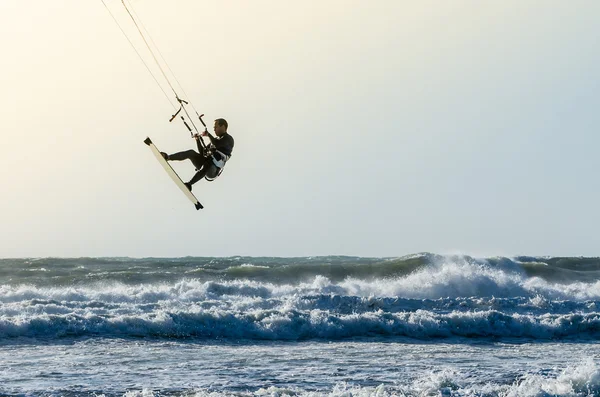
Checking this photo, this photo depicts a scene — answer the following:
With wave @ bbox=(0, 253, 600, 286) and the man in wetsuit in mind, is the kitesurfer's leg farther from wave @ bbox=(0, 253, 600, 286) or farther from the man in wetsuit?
wave @ bbox=(0, 253, 600, 286)

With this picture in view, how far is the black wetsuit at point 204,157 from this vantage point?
1479 centimetres

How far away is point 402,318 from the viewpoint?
69.5 feet

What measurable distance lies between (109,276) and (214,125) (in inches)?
726

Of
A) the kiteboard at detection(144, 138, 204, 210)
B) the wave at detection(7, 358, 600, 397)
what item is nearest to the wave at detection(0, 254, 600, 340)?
the kiteboard at detection(144, 138, 204, 210)

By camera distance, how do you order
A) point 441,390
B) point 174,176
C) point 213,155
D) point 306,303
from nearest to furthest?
1. point 441,390
2. point 213,155
3. point 174,176
4. point 306,303

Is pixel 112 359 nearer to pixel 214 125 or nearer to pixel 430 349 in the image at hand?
pixel 214 125

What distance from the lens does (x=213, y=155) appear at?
14.8m

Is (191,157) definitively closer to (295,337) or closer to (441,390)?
(441,390)

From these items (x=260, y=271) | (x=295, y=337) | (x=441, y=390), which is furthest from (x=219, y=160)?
(x=260, y=271)

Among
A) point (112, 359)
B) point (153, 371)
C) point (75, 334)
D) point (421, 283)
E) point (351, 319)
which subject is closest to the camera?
point (153, 371)

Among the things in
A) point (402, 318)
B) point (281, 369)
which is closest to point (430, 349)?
point (402, 318)

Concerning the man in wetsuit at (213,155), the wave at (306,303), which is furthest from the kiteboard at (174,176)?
the wave at (306,303)

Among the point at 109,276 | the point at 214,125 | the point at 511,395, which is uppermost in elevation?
the point at 214,125

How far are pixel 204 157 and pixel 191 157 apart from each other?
0.81ft
